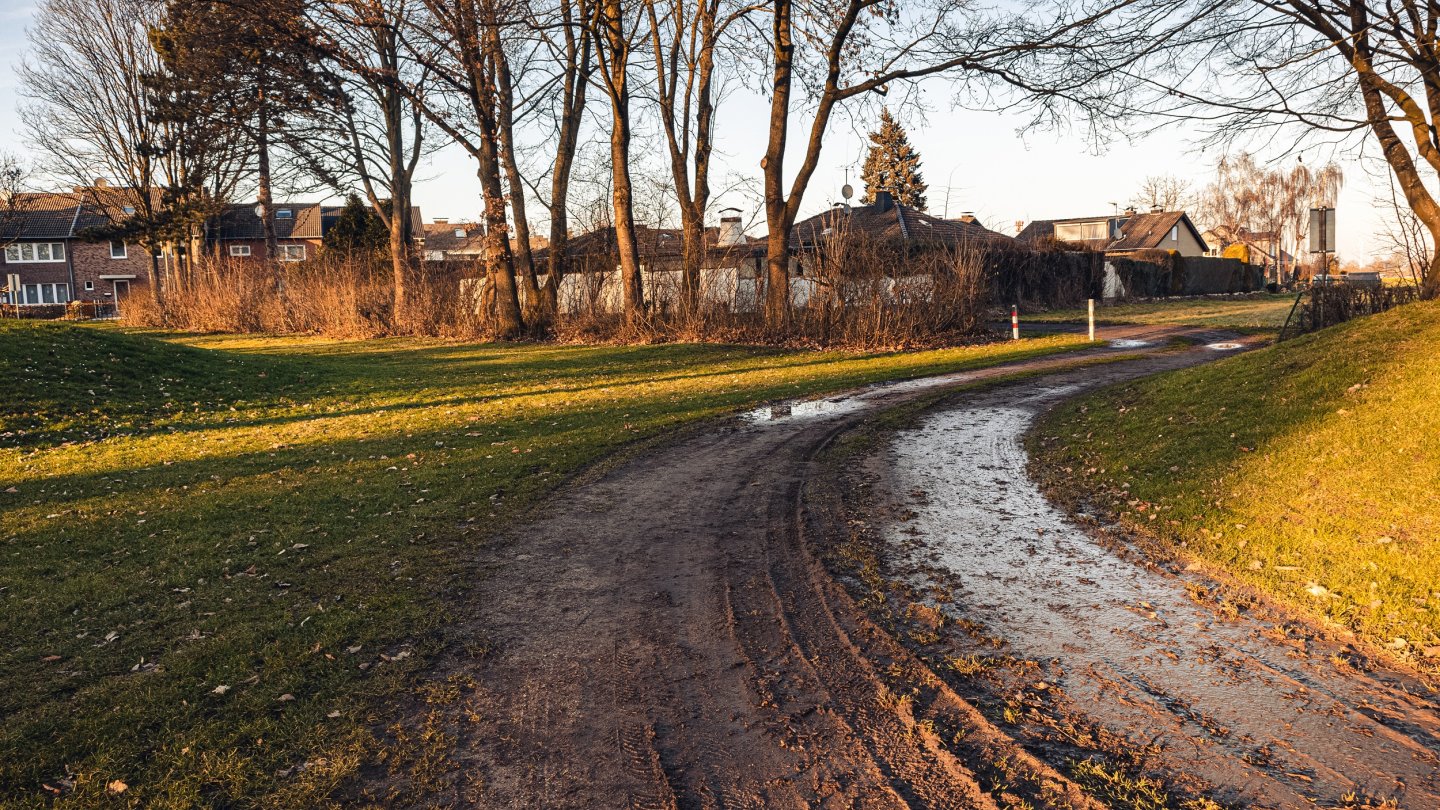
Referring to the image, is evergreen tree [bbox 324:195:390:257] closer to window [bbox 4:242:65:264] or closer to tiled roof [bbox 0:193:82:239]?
tiled roof [bbox 0:193:82:239]

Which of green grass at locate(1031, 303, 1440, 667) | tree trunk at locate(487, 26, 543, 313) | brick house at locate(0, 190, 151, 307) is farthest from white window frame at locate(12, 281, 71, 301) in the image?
green grass at locate(1031, 303, 1440, 667)

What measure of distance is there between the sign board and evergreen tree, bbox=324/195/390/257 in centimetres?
4162

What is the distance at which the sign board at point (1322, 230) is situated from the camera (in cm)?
1958

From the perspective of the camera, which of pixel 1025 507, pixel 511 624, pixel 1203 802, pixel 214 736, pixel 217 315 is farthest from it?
pixel 217 315

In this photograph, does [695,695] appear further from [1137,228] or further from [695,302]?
[1137,228]

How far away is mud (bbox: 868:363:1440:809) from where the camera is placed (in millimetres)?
3424

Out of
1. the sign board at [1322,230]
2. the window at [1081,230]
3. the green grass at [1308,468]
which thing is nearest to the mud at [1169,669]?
the green grass at [1308,468]

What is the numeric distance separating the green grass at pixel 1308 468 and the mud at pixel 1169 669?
1.74 ft

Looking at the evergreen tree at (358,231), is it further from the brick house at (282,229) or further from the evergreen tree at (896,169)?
the evergreen tree at (896,169)

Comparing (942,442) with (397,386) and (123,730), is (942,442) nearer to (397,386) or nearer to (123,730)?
(123,730)

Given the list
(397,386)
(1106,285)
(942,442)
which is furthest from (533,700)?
(1106,285)

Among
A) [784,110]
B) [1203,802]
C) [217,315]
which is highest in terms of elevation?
[784,110]

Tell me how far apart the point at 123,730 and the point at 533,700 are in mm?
1726

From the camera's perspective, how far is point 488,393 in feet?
53.0
